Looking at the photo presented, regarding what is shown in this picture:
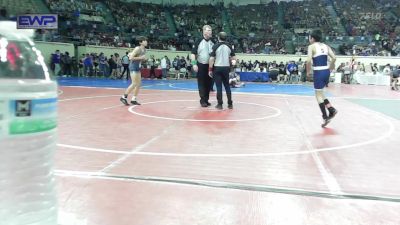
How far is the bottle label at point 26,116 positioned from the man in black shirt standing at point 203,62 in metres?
9.50

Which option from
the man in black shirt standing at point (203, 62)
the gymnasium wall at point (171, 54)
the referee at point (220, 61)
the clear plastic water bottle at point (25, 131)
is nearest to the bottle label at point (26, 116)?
the clear plastic water bottle at point (25, 131)

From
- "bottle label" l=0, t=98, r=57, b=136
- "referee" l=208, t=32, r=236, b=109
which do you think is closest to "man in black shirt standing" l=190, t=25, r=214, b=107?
"referee" l=208, t=32, r=236, b=109

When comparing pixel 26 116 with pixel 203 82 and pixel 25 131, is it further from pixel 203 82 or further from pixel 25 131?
pixel 203 82

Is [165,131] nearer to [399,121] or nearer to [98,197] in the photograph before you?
[98,197]

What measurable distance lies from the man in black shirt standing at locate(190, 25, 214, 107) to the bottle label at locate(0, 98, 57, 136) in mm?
9502

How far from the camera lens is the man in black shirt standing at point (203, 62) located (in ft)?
37.5

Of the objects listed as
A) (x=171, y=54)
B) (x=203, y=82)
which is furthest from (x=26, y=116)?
(x=171, y=54)

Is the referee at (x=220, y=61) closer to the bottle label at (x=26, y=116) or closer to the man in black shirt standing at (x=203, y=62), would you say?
the man in black shirt standing at (x=203, y=62)

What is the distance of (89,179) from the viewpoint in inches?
170

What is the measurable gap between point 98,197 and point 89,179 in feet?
1.99

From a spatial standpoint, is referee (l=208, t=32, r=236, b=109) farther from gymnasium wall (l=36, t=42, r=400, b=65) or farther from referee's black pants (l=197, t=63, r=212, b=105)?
gymnasium wall (l=36, t=42, r=400, b=65)

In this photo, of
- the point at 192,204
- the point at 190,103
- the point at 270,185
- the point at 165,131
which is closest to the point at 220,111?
the point at 190,103

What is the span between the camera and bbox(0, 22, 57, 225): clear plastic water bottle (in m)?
1.84

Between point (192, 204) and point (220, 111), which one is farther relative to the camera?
point (220, 111)
